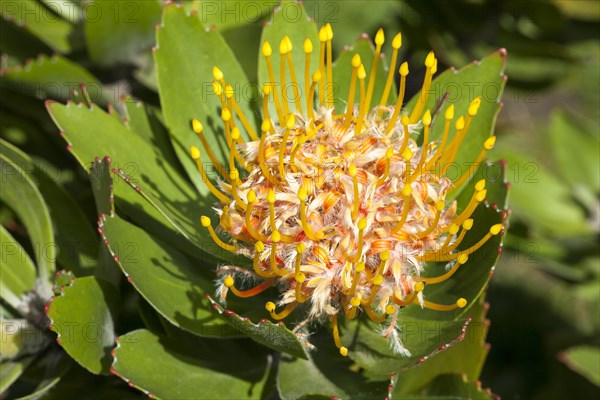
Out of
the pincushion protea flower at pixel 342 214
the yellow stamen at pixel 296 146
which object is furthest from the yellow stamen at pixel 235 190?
the yellow stamen at pixel 296 146

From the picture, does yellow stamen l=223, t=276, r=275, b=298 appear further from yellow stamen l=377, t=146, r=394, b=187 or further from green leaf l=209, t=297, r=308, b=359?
yellow stamen l=377, t=146, r=394, b=187

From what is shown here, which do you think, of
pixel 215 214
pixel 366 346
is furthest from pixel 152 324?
pixel 366 346

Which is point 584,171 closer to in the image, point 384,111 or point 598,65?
point 384,111

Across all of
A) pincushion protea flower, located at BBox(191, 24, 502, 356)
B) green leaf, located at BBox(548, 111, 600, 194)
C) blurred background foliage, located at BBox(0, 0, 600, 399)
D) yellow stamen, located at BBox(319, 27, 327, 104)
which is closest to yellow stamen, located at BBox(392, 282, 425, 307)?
pincushion protea flower, located at BBox(191, 24, 502, 356)

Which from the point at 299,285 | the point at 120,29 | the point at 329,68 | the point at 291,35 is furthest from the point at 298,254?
the point at 120,29

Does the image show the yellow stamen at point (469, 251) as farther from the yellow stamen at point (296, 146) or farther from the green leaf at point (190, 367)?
the green leaf at point (190, 367)
